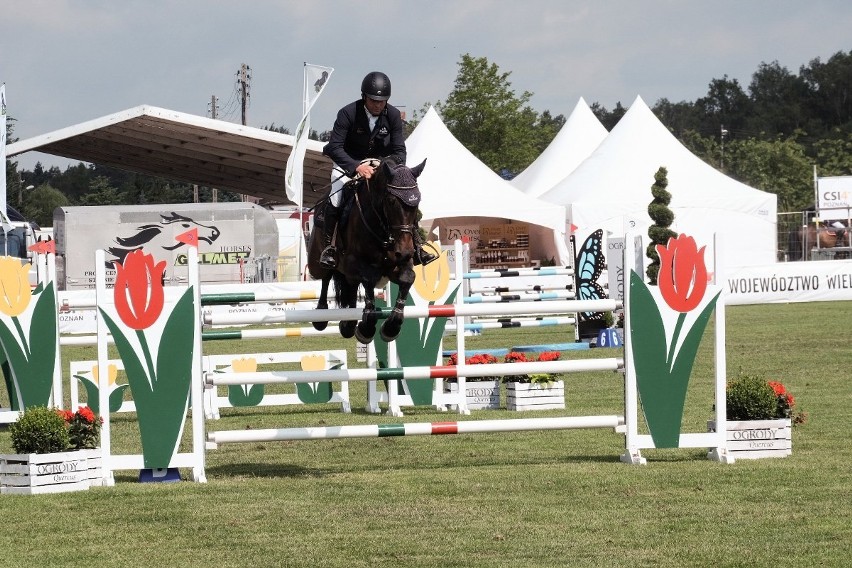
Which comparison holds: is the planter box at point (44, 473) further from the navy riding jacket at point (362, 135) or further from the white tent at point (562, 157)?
the white tent at point (562, 157)

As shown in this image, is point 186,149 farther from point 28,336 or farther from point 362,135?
point 362,135

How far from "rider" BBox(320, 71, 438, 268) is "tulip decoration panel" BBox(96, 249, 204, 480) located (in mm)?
1136

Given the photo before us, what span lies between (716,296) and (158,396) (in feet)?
11.1

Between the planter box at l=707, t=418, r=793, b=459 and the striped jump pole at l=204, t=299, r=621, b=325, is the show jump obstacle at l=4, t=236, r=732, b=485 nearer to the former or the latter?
the striped jump pole at l=204, t=299, r=621, b=325

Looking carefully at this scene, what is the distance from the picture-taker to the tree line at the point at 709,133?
5134 cm

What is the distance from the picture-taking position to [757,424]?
23.5 feet

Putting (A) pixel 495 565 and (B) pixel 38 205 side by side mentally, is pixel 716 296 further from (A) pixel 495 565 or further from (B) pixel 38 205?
(B) pixel 38 205

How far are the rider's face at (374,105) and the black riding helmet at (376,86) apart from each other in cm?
5

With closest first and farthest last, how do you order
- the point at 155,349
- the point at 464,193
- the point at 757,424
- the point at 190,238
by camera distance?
the point at 155,349 < the point at 757,424 < the point at 190,238 < the point at 464,193

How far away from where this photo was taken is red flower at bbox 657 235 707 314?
7.02 m

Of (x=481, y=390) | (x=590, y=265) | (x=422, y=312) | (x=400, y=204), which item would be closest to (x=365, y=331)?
(x=422, y=312)

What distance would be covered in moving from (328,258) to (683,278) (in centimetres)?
223

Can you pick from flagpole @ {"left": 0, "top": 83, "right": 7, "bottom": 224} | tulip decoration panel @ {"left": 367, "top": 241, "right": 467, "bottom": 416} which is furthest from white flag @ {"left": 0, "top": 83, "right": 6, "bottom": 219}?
tulip decoration panel @ {"left": 367, "top": 241, "right": 467, "bottom": 416}

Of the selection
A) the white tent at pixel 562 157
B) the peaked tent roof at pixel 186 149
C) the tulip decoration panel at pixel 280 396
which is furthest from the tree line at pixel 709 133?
the tulip decoration panel at pixel 280 396
